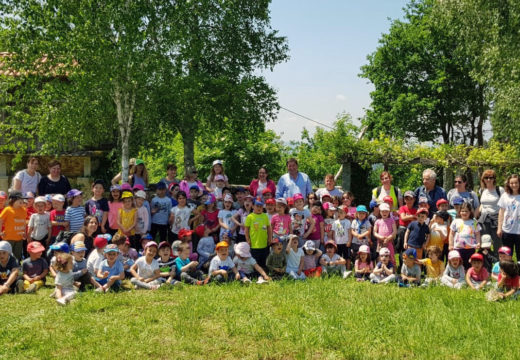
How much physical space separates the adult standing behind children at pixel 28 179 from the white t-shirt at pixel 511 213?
834 cm

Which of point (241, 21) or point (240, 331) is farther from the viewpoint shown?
point (241, 21)

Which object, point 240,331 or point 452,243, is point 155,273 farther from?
point 452,243

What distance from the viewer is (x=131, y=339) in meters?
5.60

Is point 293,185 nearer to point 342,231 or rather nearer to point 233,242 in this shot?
point 342,231

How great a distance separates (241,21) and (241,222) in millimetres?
13131

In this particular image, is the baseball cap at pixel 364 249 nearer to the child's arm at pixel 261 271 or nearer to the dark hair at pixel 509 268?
the child's arm at pixel 261 271

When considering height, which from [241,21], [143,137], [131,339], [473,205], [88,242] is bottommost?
[131,339]

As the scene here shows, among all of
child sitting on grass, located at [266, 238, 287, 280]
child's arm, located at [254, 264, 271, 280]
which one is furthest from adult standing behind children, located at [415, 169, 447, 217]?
child's arm, located at [254, 264, 271, 280]

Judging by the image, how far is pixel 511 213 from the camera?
316 inches

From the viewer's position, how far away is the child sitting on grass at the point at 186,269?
8.38m

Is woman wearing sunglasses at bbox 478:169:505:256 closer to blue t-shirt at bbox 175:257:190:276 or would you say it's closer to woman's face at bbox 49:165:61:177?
blue t-shirt at bbox 175:257:190:276

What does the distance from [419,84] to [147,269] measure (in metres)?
23.9

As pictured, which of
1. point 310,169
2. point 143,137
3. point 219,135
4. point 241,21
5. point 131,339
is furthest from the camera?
point 310,169

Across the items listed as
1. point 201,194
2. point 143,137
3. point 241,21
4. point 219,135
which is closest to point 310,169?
point 219,135
